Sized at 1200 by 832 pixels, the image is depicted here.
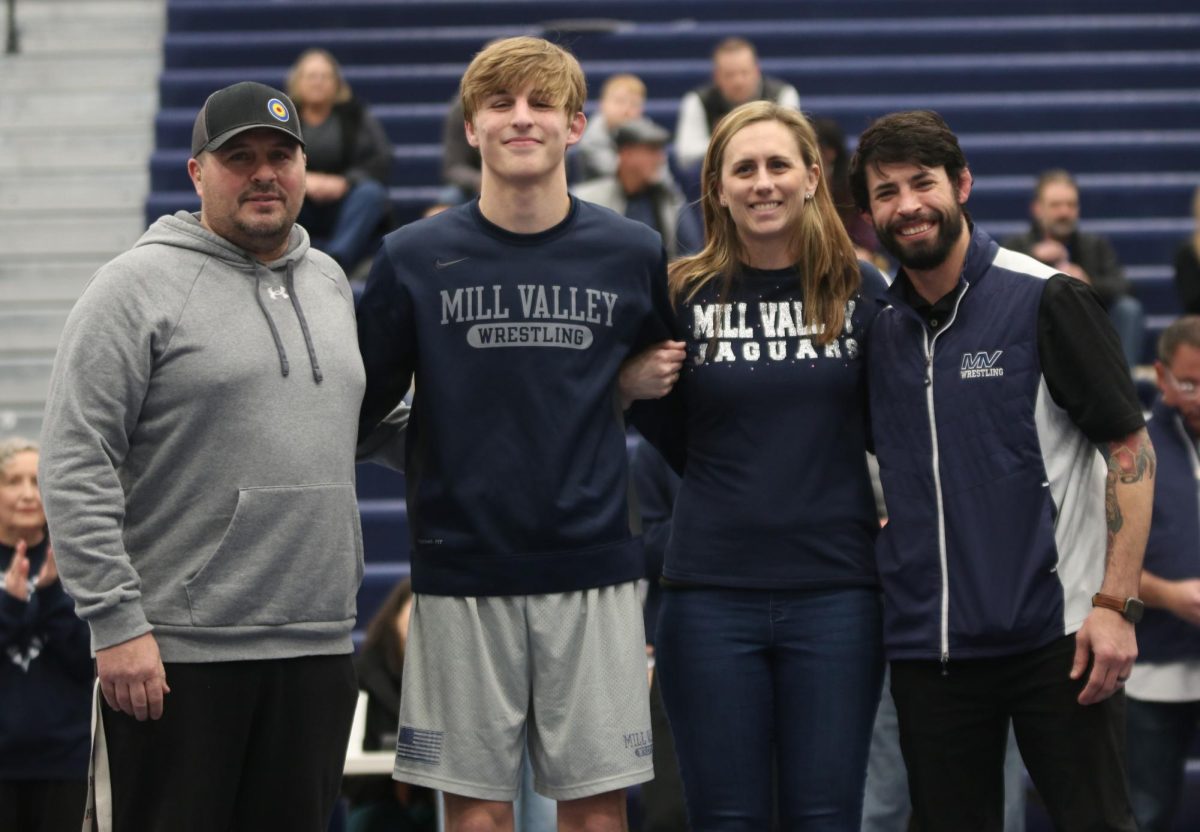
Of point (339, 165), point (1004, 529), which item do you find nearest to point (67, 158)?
point (339, 165)

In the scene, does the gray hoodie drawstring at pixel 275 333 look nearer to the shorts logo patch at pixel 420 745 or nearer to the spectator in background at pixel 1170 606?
the shorts logo patch at pixel 420 745

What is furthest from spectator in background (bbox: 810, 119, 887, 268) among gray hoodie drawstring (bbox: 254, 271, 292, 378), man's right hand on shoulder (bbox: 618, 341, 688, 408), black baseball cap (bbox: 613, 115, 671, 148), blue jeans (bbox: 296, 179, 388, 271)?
gray hoodie drawstring (bbox: 254, 271, 292, 378)

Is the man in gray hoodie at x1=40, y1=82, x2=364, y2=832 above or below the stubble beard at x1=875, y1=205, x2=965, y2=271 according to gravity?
below

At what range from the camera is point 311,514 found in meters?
3.07

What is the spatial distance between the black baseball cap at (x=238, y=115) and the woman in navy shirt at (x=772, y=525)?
818 millimetres

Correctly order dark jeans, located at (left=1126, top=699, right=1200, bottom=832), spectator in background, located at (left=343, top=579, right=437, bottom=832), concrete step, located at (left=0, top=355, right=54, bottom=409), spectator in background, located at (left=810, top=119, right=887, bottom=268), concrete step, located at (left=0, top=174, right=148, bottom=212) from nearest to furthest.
Result: dark jeans, located at (left=1126, top=699, right=1200, bottom=832) → spectator in background, located at (left=343, top=579, right=437, bottom=832) → spectator in background, located at (left=810, top=119, right=887, bottom=268) → concrete step, located at (left=0, top=355, right=54, bottom=409) → concrete step, located at (left=0, top=174, right=148, bottom=212)

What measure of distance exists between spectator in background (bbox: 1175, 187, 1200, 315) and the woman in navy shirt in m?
4.22

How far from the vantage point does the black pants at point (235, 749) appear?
2998mm

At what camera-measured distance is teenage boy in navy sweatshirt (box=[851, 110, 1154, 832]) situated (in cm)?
315

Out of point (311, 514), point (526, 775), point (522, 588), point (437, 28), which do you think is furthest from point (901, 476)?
point (437, 28)

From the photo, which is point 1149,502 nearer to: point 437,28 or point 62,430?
point 62,430

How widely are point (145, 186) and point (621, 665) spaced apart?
21.0 feet

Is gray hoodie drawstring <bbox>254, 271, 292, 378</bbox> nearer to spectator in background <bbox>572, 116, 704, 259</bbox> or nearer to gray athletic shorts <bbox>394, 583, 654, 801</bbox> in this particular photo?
gray athletic shorts <bbox>394, 583, 654, 801</bbox>

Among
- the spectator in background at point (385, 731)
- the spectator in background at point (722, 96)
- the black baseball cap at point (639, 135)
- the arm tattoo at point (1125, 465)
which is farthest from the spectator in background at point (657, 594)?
the spectator in background at point (722, 96)
